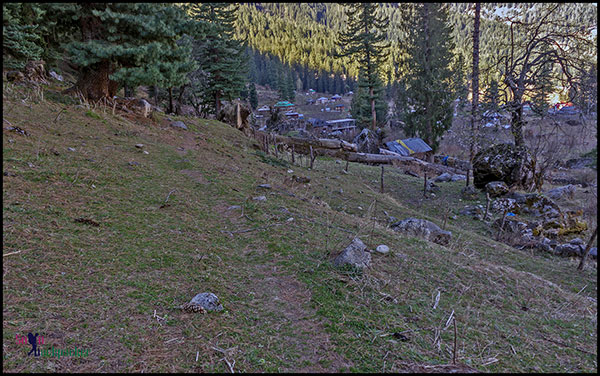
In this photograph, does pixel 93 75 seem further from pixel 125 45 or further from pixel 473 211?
pixel 473 211

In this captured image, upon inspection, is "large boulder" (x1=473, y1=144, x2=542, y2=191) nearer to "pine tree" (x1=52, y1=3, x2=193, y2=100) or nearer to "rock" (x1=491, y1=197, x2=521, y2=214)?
"rock" (x1=491, y1=197, x2=521, y2=214)

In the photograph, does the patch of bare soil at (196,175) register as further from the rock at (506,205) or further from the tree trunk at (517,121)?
the tree trunk at (517,121)

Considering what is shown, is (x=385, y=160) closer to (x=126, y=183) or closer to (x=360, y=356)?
(x=126, y=183)

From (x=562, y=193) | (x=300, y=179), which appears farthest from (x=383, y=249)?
(x=562, y=193)

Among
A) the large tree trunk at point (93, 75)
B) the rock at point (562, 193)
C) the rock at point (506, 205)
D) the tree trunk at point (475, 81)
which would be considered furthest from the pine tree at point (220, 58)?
the rock at point (562, 193)

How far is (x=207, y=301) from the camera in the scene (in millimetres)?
2965

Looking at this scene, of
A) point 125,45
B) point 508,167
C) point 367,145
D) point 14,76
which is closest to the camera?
point 125,45

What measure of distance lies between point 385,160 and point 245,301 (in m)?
22.1

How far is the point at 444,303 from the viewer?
11.6 ft

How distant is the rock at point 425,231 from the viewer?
6910mm

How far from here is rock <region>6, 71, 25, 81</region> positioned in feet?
30.9

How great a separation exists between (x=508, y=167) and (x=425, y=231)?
1037 cm

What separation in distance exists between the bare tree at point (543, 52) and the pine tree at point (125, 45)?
11.8m

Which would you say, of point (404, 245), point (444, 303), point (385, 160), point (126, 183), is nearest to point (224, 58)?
point (385, 160)
